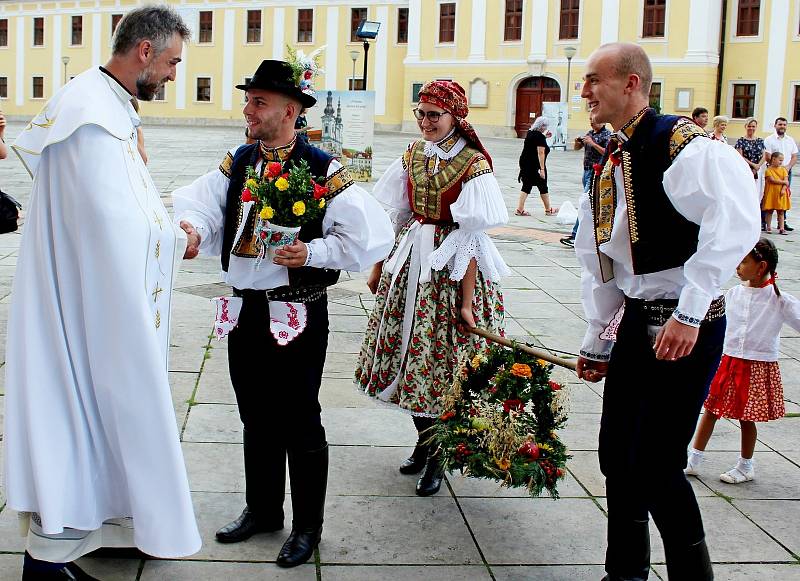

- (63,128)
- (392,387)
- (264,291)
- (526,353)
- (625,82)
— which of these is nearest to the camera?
(63,128)

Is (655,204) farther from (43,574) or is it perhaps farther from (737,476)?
(43,574)

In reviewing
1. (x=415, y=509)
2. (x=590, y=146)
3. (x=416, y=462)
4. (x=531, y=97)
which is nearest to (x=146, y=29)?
(x=415, y=509)

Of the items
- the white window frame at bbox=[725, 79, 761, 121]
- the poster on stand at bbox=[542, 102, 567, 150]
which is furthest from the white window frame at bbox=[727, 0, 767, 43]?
the poster on stand at bbox=[542, 102, 567, 150]

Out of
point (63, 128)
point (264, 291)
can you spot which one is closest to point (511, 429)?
point (264, 291)

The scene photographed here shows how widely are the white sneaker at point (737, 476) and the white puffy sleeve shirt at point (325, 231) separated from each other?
2071 mm

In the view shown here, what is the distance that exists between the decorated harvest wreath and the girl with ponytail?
1153 mm

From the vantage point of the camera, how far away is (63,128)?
9.79ft

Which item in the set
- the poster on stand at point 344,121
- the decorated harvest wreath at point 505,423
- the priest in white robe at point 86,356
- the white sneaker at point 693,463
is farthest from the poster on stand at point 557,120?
the priest in white robe at point 86,356

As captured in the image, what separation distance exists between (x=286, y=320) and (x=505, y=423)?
97 cm

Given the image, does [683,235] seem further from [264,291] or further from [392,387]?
[392,387]

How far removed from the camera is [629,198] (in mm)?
3176

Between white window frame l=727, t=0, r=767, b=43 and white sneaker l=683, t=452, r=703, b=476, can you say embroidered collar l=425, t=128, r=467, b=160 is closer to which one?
white sneaker l=683, t=452, r=703, b=476

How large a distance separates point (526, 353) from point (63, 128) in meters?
1.98

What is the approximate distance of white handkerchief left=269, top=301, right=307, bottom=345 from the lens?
3625 millimetres
